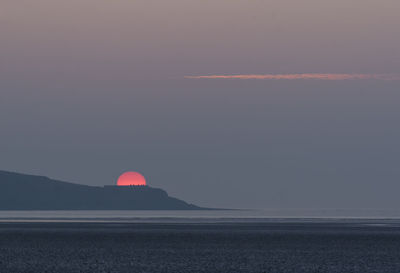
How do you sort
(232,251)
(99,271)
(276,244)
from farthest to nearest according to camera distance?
(276,244), (232,251), (99,271)

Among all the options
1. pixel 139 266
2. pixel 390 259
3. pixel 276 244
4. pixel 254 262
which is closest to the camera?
pixel 139 266

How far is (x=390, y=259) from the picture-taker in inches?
2057

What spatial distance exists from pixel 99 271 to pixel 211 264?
25.5ft

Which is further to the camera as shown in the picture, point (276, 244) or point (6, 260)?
point (276, 244)

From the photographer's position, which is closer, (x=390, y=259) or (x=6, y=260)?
(x=6, y=260)

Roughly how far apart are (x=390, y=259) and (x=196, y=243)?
73.7ft

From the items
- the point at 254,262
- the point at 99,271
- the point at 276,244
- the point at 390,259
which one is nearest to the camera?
the point at 99,271

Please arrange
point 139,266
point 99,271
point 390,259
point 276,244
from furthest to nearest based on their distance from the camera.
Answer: point 276,244 → point 390,259 → point 139,266 → point 99,271

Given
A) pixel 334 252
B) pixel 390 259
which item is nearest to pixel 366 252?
pixel 334 252

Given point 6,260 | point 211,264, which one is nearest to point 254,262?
point 211,264

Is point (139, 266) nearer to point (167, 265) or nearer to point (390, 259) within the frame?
point (167, 265)

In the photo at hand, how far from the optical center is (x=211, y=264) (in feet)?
154

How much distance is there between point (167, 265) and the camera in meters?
46.3

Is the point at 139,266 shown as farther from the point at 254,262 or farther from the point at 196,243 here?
the point at 196,243
